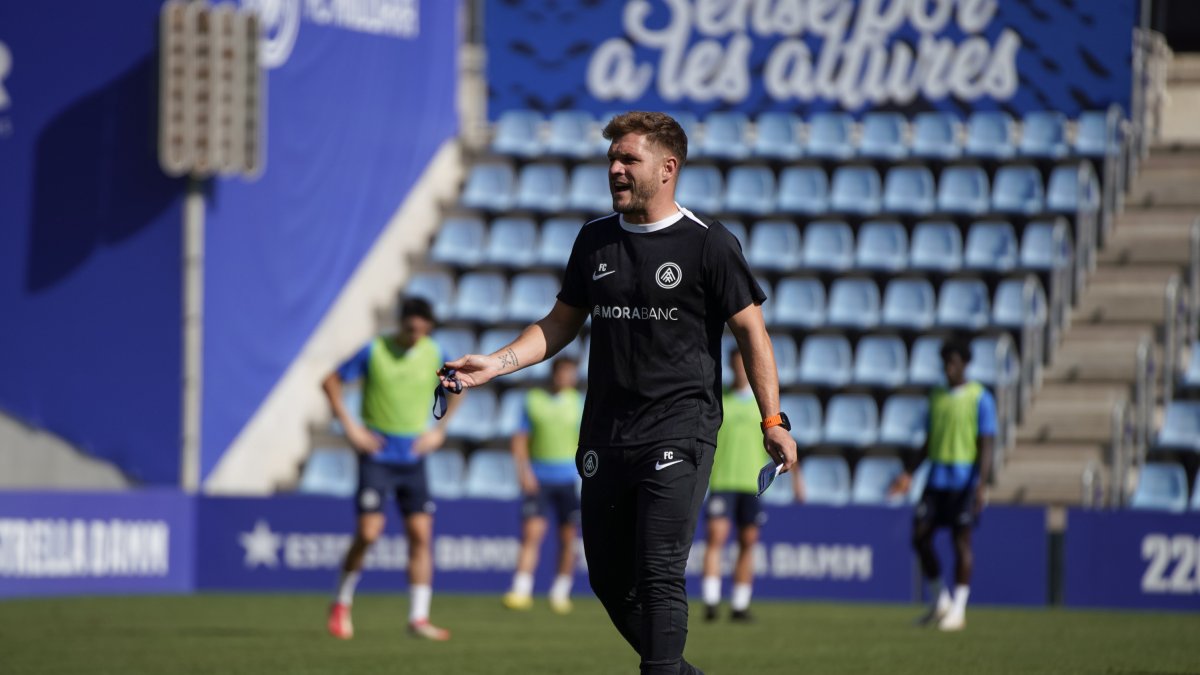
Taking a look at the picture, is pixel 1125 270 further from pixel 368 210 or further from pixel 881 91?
pixel 368 210

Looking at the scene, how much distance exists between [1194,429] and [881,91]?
20.6 ft

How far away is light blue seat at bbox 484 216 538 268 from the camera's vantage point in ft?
80.4

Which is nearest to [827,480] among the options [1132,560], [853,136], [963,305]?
[963,305]

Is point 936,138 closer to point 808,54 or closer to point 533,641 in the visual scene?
point 808,54

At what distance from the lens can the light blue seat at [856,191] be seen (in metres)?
23.7

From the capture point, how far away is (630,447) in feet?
24.9

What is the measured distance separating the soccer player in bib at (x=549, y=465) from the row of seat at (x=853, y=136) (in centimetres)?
699

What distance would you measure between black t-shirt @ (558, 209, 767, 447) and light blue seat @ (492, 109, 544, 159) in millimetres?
18214

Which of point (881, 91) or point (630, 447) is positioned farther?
point (881, 91)

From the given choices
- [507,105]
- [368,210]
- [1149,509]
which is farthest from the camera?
[507,105]

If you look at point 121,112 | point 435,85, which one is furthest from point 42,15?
point 435,85

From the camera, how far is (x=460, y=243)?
24938 mm

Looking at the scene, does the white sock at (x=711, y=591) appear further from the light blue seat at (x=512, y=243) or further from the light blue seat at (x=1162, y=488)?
the light blue seat at (x=512, y=243)

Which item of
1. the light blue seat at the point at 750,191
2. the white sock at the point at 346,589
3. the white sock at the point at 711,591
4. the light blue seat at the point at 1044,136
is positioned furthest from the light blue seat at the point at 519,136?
the white sock at the point at 346,589
